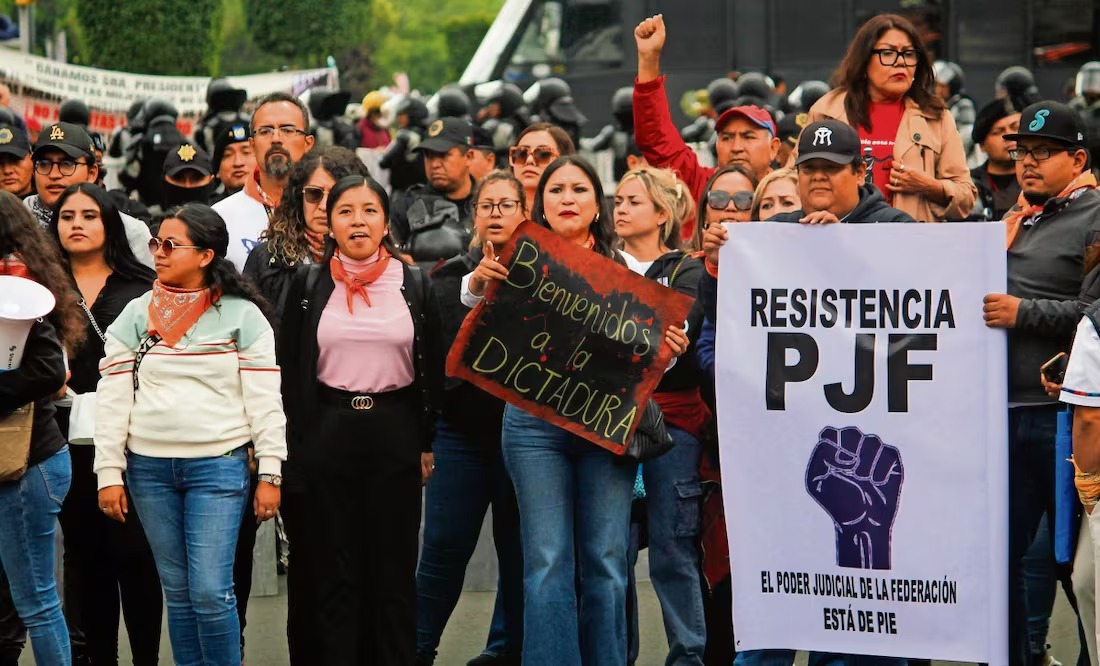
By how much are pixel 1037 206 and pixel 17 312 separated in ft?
12.2

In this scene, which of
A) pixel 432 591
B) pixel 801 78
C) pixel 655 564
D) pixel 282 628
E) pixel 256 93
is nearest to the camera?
pixel 655 564

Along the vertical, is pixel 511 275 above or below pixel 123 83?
below

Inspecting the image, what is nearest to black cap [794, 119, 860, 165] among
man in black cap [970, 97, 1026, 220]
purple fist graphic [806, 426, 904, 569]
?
purple fist graphic [806, 426, 904, 569]

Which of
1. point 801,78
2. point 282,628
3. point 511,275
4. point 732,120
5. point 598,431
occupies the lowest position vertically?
point 282,628

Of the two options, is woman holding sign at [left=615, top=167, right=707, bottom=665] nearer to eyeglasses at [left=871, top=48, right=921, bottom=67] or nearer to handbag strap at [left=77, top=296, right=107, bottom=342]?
eyeglasses at [left=871, top=48, right=921, bottom=67]

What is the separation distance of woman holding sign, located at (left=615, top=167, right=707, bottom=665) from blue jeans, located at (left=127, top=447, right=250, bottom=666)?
61.8 inches

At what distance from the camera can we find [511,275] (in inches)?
242

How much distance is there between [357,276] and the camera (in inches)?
251

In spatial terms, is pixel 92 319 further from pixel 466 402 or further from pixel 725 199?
pixel 725 199

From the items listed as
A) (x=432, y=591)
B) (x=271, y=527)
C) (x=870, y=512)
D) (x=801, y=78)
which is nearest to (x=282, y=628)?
(x=271, y=527)

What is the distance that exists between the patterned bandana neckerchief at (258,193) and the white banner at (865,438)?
8.36ft

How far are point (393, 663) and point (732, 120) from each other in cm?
325

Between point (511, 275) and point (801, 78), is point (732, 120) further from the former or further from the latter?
point (801, 78)

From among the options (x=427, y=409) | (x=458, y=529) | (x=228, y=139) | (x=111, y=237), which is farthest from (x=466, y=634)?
(x=228, y=139)
